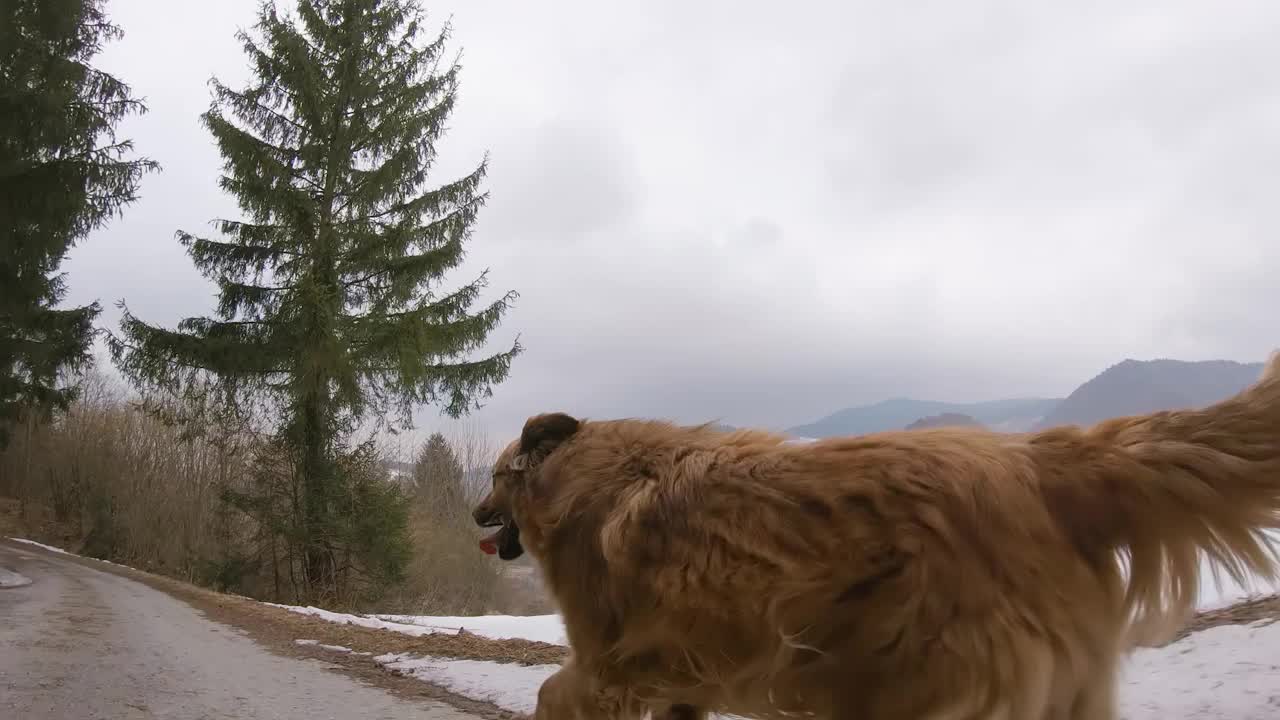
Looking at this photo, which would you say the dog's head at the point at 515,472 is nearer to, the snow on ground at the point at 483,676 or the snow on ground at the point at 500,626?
the snow on ground at the point at 483,676

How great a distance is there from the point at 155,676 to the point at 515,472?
4391 mm

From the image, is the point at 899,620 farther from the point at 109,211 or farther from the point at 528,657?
the point at 109,211

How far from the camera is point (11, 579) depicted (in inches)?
551

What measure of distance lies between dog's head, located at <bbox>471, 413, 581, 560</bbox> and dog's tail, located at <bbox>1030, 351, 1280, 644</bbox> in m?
2.48

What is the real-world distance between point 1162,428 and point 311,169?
22.2 m

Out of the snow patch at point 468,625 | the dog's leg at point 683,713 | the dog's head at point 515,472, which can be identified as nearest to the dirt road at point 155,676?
the dog's head at point 515,472

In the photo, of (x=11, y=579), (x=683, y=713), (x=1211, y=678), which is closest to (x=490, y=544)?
(x=683, y=713)

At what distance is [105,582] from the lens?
16.7 metres

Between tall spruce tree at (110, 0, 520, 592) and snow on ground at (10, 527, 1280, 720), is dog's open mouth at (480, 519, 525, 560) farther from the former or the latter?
tall spruce tree at (110, 0, 520, 592)

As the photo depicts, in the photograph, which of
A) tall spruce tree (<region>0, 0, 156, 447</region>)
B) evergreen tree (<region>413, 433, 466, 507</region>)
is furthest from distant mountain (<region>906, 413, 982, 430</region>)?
evergreen tree (<region>413, 433, 466, 507</region>)

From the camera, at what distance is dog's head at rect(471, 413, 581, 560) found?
4410 millimetres

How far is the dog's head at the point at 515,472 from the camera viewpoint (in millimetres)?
4410

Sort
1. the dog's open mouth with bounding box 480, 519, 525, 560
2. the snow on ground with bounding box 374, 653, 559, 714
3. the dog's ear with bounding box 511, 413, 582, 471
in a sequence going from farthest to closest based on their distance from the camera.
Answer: the snow on ground with bounding box 374, 653, 559, 714, the dog's open mouth with bounding box 480, 519, 525, 560, the dog's ear with bounding box 511, 413, 582, 471

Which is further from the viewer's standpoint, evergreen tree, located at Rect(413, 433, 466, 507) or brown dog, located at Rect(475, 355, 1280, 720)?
evergreen tree, located at Rect(413, 433, 466, 507)
